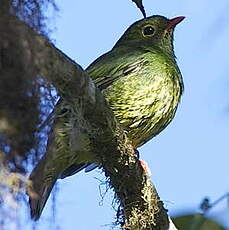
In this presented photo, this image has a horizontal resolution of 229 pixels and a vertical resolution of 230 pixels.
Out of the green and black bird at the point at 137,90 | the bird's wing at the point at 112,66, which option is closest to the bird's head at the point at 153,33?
the green and black bird at the point at 137,90

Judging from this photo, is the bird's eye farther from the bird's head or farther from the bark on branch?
the bark on branch

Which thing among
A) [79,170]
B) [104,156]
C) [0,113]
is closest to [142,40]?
[79,170]

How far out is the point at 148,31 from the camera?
6.77 meters

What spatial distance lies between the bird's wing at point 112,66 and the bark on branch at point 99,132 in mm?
695

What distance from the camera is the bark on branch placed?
3.56 m

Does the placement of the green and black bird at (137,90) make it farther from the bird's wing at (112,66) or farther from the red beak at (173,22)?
the red beak at (173,22)

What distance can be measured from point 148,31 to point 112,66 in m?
1.07

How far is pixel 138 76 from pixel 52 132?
6.16 feet

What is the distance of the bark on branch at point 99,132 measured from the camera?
11.7ft

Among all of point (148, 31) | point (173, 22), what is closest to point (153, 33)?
point (148, 31)

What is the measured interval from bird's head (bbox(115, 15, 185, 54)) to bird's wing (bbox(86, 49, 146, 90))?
1.47 feet

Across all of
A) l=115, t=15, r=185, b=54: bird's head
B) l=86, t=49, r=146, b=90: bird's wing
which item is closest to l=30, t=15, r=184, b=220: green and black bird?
l=86, t=49, r=146, b=90: bird's wing

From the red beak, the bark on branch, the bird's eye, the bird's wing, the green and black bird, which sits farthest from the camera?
the bird's eye

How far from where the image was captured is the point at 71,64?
3.88 meters
